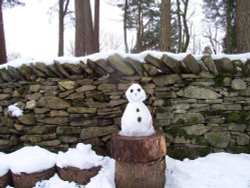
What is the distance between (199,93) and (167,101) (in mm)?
434

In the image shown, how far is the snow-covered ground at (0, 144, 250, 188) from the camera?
3.18 metres

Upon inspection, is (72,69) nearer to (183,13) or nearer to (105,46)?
(183,13)

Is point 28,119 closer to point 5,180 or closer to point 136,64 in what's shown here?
point 5,180

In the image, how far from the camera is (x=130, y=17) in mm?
15438

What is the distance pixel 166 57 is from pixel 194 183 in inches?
62.7

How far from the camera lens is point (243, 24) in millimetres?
5637

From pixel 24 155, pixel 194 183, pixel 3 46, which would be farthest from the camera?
pixel 3 46

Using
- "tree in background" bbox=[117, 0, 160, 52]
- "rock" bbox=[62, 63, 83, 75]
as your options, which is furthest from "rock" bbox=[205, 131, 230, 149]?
"tree in background" bbox=[117, 0, 160, 52]

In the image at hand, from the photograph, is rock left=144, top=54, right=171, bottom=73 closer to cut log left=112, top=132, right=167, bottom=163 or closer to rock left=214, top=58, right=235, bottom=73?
rock left=214, top=58, right=235, bottom=73

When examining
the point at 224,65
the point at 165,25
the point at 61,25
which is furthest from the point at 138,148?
the point at 61,25

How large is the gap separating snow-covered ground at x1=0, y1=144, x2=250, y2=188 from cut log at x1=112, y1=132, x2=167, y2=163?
0.43m

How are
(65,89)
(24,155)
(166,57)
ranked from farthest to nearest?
(65,89) < (166,57) < (24,155)

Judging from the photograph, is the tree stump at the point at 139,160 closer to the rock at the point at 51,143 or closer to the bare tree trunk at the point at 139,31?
A: the rock at the point at 51,143

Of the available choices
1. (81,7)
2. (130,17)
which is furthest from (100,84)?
(130,17)
